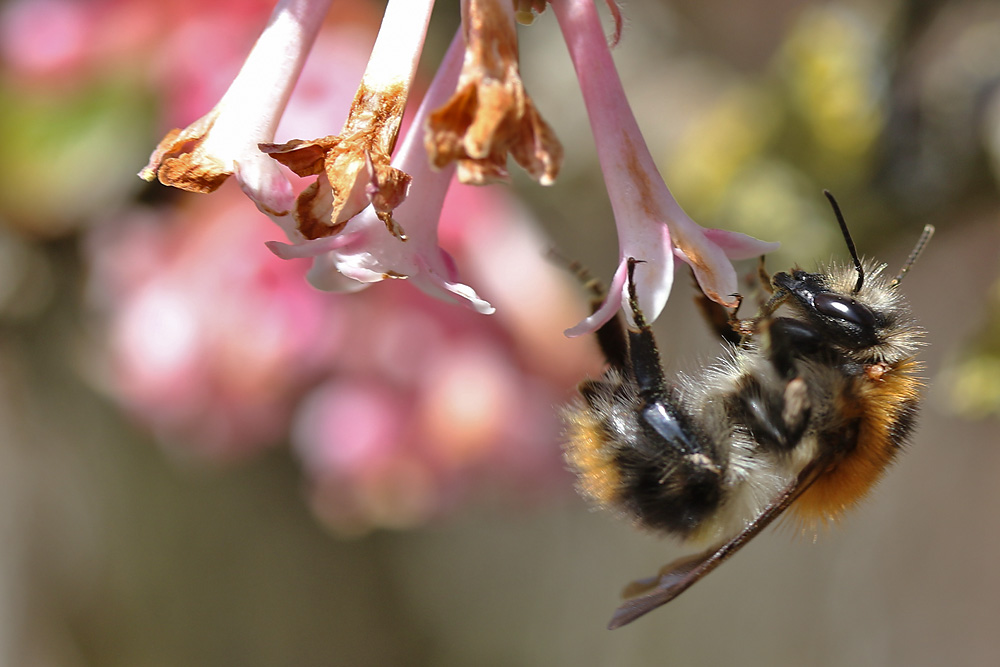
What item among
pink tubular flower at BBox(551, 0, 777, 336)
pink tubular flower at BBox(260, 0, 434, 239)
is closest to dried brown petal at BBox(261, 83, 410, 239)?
pink tubular flower at BBox(260, 0, 434, 239)

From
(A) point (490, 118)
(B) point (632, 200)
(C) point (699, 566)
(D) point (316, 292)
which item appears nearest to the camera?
(A) point (490, 118)

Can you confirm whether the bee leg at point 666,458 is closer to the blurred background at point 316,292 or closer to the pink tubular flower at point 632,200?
the blurred background at point 316,292

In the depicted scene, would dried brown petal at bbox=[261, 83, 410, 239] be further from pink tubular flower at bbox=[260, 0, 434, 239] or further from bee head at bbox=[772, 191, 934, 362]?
bee head at bbox=[772, 191, 934, 362]

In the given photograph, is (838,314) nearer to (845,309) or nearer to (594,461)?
(845,309)

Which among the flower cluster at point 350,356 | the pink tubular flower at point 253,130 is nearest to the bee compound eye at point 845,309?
the pink tubular flower at point 253,130

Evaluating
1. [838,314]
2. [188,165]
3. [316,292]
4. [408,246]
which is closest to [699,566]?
[838,314]

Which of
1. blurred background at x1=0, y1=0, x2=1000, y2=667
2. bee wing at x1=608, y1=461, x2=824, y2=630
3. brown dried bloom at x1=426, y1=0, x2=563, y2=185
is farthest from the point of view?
blurred background at x1=0, y1=0, x2=1000, y2=667
